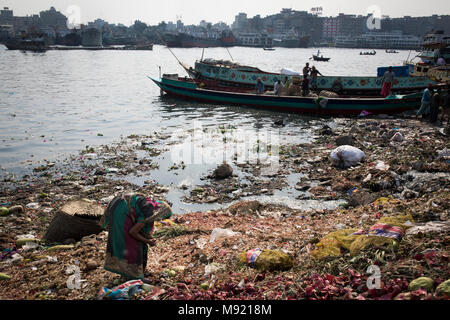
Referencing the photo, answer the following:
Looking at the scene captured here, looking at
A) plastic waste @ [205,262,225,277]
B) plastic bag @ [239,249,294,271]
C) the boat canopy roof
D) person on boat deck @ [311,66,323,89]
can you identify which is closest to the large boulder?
plastic waste @ [205,262,225,277]

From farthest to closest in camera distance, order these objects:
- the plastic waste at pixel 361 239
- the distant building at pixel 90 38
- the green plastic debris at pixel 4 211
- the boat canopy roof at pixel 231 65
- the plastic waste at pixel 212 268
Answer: the distant building at pixel 90 38
the boat canopy roof at pixel 231 65
the green plastic debris at pixel 4 211
the plastic waste at pixel 212 268
the plastic waste at pixel 361 239

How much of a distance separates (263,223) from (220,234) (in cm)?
98

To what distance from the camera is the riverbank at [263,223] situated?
346 cm

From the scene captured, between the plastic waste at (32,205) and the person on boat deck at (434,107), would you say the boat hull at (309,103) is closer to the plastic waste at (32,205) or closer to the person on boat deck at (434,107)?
the person on boat deck at (434,107)

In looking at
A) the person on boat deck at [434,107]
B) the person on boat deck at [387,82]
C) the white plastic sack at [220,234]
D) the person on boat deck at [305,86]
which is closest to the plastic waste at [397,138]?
the person on boat deck at [434,107]

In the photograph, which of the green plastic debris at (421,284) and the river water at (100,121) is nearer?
the green plastic debris at (421,284)

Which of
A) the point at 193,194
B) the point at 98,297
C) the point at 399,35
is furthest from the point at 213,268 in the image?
the point at 399,35

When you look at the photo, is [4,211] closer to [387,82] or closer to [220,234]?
[220,234]

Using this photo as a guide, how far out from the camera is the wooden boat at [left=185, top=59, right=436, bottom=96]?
18.6 meters

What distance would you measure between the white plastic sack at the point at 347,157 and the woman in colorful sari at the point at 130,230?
256 inches

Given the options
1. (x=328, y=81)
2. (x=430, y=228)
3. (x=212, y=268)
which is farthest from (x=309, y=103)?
(x=212, y=268)

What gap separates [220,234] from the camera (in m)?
5.09

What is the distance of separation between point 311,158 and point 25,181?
24.7 ft

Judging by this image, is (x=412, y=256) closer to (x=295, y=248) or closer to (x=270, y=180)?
(x=295, y=248)
